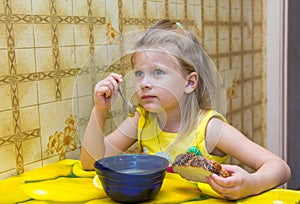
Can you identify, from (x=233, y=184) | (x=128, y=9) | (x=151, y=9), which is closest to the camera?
(x=233, y=184)

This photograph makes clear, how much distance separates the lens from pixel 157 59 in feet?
2.83

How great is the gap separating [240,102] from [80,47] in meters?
1.09

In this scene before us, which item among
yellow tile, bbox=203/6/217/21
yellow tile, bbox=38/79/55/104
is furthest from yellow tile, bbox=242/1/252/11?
yellow tile, bbox=38/79/55/104

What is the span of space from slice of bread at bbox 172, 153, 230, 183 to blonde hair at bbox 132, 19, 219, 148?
156 mm

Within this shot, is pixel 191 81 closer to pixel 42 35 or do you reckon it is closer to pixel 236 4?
pixel 42 35

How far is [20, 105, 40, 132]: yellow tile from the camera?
3.46 ft

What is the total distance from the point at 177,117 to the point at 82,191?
10.6 inches

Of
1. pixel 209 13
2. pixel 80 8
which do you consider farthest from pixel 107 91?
pixel 209 13

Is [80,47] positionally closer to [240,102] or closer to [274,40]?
[240,102]

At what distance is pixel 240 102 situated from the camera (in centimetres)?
208

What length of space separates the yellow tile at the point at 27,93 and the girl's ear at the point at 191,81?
0.39 m

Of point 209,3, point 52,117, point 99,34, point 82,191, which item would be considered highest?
point 209,3

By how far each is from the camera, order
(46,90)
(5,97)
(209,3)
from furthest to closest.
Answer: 1. (209,3)
2. (46,90)
3. (5,97)

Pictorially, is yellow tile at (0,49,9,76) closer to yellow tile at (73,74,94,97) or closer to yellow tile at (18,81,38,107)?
yellow tile at (18,81,38,107)
